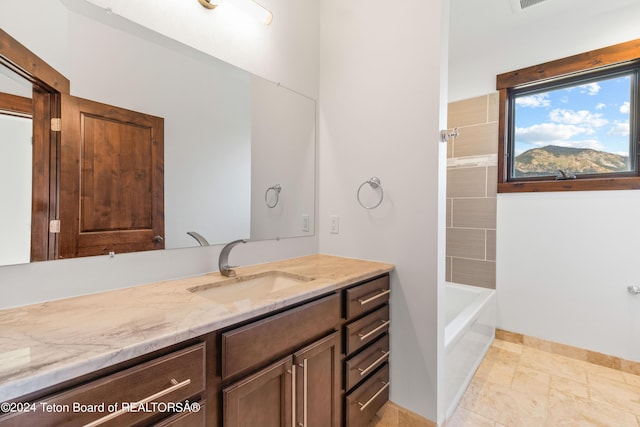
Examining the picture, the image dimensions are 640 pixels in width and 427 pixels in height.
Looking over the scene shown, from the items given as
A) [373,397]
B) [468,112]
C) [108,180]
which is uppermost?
[468,112]

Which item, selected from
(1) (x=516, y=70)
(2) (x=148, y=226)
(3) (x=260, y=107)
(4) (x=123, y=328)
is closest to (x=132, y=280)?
(2) (x=148, y=226)

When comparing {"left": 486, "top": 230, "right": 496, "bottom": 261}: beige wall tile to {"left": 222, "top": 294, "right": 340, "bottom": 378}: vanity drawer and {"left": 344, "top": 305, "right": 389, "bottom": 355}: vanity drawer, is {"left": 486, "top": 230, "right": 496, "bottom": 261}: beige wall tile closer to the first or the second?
{"left": 344, "top": 305, "right": 389, "bottom": 355}: vanity drawer

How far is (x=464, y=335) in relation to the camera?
5.79ft

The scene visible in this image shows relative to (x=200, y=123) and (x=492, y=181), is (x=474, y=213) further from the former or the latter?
(x=200, y=123)

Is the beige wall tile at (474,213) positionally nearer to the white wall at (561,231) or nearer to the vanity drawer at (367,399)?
the white wall at (561,231)

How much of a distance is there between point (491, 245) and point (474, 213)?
0.32 metres

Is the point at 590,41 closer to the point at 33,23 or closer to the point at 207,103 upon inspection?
the point at 207,103

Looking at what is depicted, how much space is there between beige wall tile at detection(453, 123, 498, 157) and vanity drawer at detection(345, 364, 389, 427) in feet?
6.73

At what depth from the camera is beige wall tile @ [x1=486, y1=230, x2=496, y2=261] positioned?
2492 millimetres

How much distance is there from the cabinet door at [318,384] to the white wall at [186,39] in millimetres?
634

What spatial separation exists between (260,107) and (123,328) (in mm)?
1292

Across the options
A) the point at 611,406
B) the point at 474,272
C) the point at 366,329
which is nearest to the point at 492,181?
the point at 474,272

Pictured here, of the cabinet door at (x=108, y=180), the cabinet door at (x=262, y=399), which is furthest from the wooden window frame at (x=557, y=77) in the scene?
the cabinet door at (x=108, y=180)

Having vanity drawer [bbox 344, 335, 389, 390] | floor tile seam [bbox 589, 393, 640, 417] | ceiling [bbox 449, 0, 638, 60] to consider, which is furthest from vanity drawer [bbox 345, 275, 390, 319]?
ceiling [bbox 449, 0, 638, 60]
